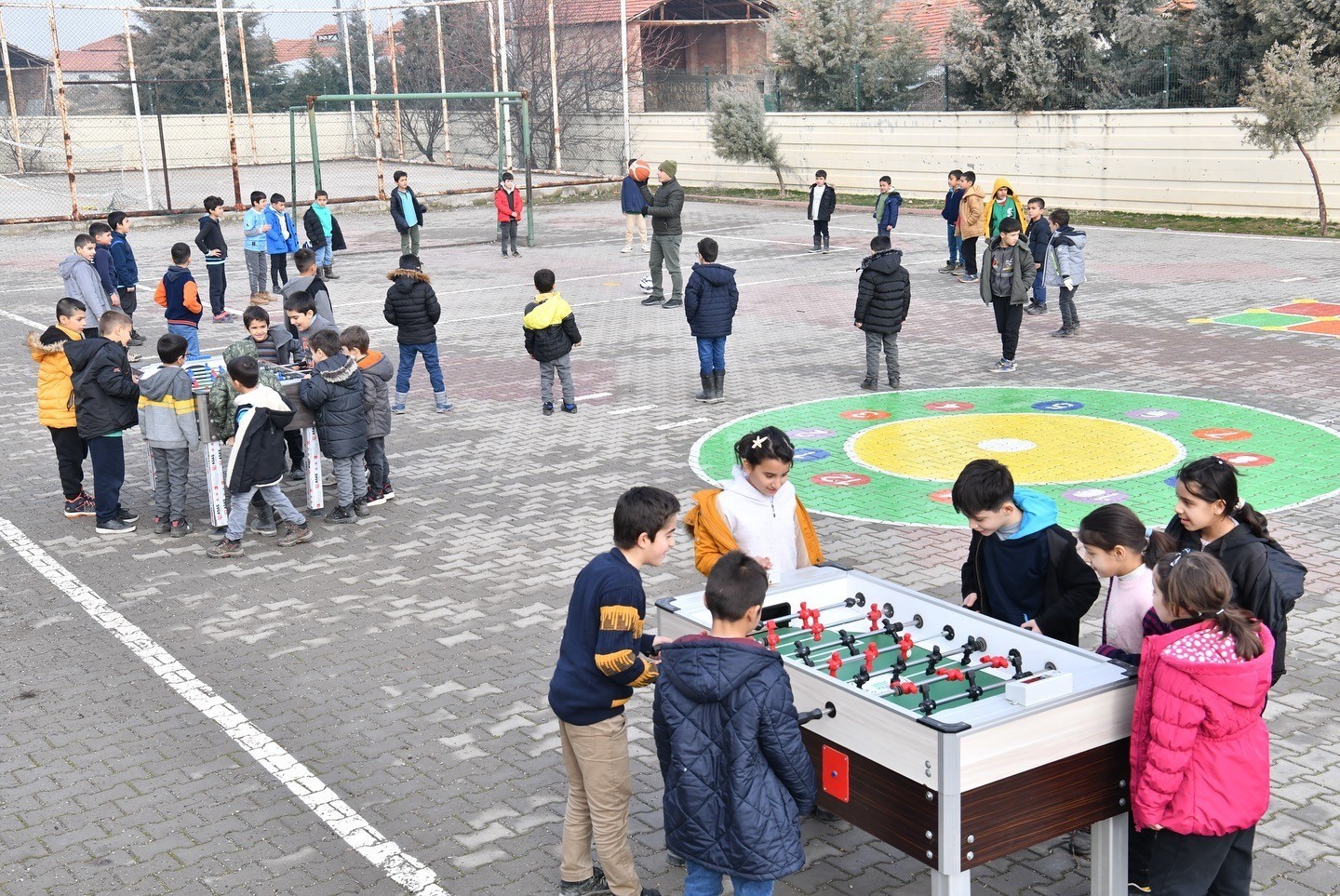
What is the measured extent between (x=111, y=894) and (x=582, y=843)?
6.73ft

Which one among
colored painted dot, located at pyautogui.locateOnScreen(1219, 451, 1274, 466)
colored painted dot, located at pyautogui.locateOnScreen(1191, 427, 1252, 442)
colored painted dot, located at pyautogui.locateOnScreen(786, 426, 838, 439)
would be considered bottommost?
colored painted dot, located at pyautogui.locateOnScreen(1219, 451, 1274, 466)

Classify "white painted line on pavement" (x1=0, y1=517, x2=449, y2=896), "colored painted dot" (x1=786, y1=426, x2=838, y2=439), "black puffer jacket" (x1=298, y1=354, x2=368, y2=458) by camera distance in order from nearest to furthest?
"white painted line on pavement" (x1=0, y1=517, x2=449, y2=896) → "black puffer jacket" (x1=298, y1=354, x2=368, y2=458) → "colored painted dot" (x1=786, y1=426, x2=838, y2=439)

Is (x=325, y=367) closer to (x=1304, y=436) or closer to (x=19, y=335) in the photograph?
(x=1304, y=436)

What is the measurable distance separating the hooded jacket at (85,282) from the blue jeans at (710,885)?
13.1 m

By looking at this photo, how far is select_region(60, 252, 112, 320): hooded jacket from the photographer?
15844mm

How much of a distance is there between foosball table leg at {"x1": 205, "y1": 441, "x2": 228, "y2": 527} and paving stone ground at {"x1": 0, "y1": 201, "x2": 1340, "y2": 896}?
24cm

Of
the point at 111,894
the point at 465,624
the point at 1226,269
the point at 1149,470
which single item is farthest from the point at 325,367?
the point at 1226,269

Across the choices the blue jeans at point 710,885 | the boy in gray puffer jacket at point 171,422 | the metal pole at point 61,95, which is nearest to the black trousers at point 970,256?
the boy in gray puffer jacket at point 171,422

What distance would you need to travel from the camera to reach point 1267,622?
5.38m

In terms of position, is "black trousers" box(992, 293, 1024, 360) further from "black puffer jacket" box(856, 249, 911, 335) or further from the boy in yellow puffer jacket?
the boy in yellow puffer jacket

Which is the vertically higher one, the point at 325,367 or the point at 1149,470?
the point at 325,367

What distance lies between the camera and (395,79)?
35000 millimetres

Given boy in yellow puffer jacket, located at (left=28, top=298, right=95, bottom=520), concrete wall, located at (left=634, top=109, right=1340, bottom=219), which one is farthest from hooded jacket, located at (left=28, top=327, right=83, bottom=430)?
concrete wall, located at (left=634, top=109, right=1340, bottom=219)

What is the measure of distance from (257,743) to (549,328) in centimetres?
708
